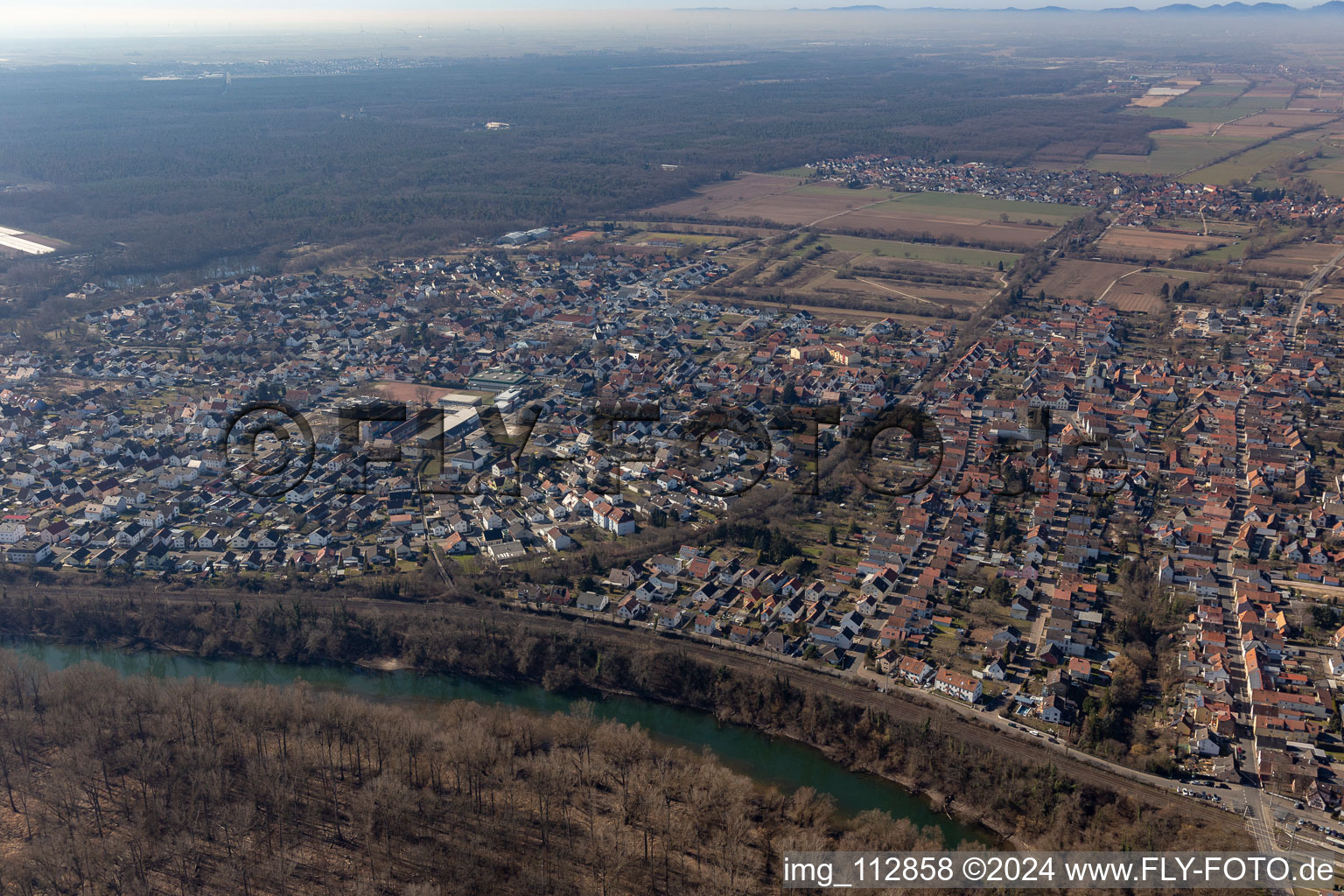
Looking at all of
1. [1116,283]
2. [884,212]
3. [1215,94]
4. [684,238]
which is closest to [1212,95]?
[1215,94]

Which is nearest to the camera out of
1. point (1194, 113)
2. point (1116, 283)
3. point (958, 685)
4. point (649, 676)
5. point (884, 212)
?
Result: point (958, 685)

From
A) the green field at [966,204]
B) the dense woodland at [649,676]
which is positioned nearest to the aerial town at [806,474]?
the dense woodland at [649,676]

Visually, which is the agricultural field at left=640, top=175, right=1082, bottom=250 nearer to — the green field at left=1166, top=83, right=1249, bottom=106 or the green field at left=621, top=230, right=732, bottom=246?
the green field at left=621, top=230, right=732, bottom=246

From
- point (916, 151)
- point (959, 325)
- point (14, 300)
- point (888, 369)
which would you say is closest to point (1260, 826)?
point (888, 369)

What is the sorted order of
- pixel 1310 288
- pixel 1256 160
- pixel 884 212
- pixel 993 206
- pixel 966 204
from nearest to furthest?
1. pixel 1310 288
2. pixel 884 212
3. pixel 993 206
4. pixel 966 204
5. pixel 1256 160

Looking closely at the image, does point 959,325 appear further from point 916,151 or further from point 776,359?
point 916,151

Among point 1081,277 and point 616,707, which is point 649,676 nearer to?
point 616,707
